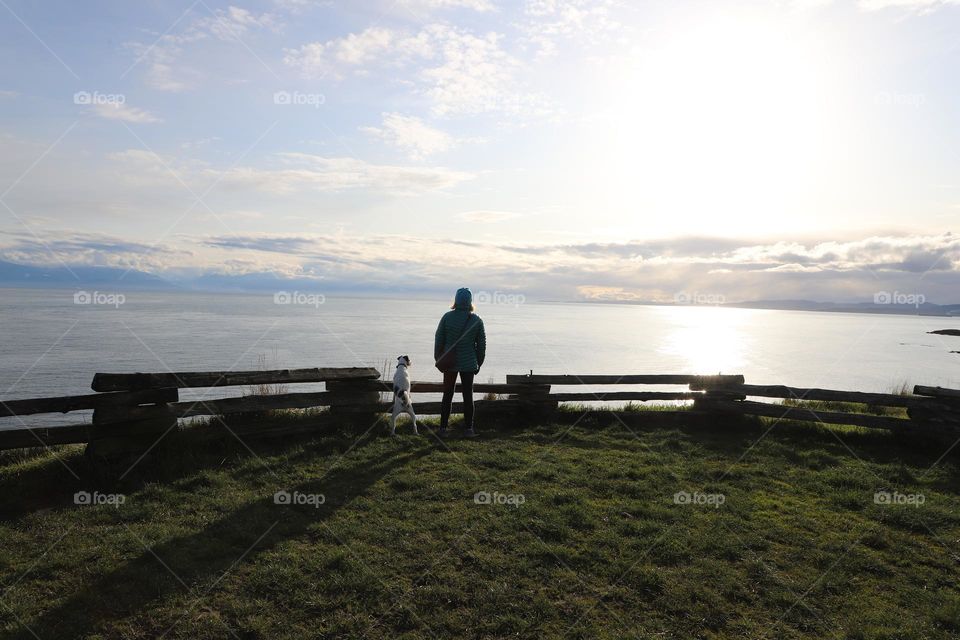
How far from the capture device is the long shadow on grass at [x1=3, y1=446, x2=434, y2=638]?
477 cm

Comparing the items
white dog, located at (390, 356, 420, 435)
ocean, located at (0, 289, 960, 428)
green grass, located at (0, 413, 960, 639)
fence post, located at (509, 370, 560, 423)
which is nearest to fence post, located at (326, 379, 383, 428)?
white dog, located at (390, 356, 420, 435)

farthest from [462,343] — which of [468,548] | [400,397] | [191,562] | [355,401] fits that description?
[191,562]

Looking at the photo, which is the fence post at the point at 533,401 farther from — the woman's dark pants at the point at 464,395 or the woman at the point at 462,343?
the woman at the point at 462,343

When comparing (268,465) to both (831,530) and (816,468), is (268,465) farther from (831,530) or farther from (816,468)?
(816,468)

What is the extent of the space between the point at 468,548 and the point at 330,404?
5.38 metres

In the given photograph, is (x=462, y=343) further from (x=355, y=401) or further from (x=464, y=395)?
(x=355, y=401)

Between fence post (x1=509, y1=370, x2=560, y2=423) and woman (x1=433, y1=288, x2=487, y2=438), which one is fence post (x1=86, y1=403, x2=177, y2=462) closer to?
woman (x1=433, y1=288, x2=487, y2=438)

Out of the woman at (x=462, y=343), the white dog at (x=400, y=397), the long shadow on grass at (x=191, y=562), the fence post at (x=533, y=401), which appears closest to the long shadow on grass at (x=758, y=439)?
the fence post at (x=533, y=401)

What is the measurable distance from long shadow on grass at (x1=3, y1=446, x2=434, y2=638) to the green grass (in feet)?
0.07

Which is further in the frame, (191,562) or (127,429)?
(127,429)

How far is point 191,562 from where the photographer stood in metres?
5.73

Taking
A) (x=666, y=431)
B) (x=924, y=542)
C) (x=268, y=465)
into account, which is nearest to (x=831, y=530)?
(x=924, y=542)

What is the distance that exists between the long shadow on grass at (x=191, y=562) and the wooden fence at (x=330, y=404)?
2462 mm

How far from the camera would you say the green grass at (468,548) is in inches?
193
